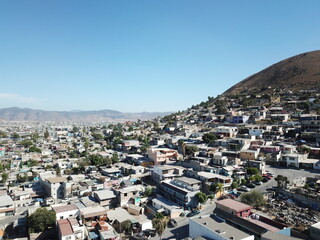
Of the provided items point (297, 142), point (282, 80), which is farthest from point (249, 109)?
point (282, 80)

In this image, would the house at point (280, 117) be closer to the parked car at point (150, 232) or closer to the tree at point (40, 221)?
the parked car at point (150, 232)

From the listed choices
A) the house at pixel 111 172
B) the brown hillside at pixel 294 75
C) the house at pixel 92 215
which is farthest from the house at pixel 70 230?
the brown hillside at pixel 294 75

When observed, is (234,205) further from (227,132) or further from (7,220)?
(227,132)


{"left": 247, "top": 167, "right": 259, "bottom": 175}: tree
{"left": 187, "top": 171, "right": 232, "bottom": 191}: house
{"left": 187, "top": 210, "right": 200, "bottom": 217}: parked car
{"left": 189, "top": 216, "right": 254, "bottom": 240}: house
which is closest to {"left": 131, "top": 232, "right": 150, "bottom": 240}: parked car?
{"left": 189, "top": 216, "right": 254, "bottom": 240}: house

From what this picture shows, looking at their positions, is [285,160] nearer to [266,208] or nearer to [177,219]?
[266,208]

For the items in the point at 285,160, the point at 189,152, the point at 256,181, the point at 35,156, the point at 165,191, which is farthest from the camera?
the point at 35,156

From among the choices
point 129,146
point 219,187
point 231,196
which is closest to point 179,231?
point 219,187
